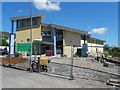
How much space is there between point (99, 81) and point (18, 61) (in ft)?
29.4

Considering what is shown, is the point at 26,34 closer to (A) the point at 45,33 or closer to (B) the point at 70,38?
(A) the point at 45,33

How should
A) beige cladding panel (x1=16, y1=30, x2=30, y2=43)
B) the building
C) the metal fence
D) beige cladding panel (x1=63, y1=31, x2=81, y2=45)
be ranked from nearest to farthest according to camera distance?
1. the metal fence
2. the building
3. beige cladding panel (x1=16, y1=30, x2=30, y2=43)
4. beige cladding panel (x1=63, y1=31, x2=81, y2=45)

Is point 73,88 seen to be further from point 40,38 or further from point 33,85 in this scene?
point 40,38

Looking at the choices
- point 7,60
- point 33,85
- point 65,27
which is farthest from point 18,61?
point 65,27

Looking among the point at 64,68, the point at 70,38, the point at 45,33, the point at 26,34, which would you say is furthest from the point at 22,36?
the point at 64,68

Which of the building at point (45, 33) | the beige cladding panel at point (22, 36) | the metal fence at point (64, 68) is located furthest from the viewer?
the beige cladding panel at point (22, 36)

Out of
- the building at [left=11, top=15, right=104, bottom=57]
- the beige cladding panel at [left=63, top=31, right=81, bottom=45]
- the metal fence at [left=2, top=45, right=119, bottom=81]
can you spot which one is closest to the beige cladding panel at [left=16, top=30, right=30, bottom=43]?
the building at [left=11, top=15, right=104, bottom=57]

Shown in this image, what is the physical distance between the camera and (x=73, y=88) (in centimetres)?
1141

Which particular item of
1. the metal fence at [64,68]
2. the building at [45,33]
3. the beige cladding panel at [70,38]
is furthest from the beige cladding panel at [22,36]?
the metal fence at [64,68]

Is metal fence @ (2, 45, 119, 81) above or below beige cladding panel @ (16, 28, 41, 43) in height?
below

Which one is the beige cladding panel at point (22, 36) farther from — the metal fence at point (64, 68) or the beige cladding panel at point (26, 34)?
the metal fence at point (64, 68)

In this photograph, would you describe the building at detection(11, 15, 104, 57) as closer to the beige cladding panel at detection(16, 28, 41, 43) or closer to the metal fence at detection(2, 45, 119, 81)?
the beige cladding panel at detection(16, 28, 41, 43)

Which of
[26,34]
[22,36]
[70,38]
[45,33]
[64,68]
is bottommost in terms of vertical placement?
[64,68]

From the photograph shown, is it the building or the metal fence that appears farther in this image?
the building
